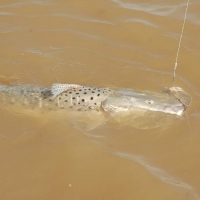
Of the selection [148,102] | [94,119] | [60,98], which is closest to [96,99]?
[94,119]

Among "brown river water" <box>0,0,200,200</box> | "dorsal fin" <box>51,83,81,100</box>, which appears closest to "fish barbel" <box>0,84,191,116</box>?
"dorsal fin" <box>51,83,81,100</box>

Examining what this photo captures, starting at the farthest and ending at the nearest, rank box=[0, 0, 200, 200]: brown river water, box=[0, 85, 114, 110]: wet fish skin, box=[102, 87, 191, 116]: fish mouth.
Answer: box=[0, 85, 114, 110]: wet fish skin → box=[102, 87, 191, 116]: fish mouth → box=[0, 0, 200, 200]: brown river water

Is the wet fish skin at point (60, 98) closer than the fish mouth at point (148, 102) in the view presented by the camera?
No

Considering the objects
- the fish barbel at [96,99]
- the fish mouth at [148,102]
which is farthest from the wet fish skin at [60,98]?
the fish mouth at [148,102]

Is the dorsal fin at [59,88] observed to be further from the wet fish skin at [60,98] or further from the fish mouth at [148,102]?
the fish mouth at [148,102]

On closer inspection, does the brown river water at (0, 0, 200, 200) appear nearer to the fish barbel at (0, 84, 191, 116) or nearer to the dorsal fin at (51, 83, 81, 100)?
the fish barbel at (0, 84, 191, 116)

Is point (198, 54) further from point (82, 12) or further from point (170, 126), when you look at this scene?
point (82, 12)

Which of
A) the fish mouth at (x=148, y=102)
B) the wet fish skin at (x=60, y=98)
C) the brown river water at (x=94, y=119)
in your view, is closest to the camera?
the brown river water at (x=94, y=119)

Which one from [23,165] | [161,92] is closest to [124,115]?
[161,92]
